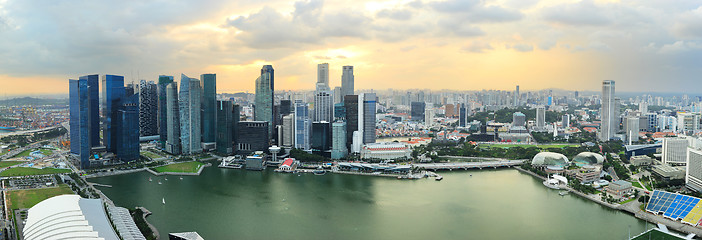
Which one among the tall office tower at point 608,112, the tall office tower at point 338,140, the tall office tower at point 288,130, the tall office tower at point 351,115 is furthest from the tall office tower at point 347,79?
the tall office tower at point 608,112

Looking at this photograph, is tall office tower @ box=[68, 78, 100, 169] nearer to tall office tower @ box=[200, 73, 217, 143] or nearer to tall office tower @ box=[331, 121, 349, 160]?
tall office tower @ box=[200, 73, 217, 143]

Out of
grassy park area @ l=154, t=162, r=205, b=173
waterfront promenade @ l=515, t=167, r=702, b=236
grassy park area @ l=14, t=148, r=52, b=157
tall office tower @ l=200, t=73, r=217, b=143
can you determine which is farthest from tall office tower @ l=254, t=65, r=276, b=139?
waterfront promenade @ l=515, t=167, r=702, b=236

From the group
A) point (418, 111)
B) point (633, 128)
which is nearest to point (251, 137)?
point (633, 128)

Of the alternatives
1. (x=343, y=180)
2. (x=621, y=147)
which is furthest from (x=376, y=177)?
(x=621, y=147)

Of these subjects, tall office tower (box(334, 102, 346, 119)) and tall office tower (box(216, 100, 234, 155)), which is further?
tall office tower (box(334, 102, 346, 119))

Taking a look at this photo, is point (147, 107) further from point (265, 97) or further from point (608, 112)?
point (608, 112)

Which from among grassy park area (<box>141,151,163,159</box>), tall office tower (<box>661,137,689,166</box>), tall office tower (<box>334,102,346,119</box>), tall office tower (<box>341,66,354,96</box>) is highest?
tall office tower (<box>341,66,354,96</box>)

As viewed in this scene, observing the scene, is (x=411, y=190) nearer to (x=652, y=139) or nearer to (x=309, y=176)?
(x=309, y=176)
